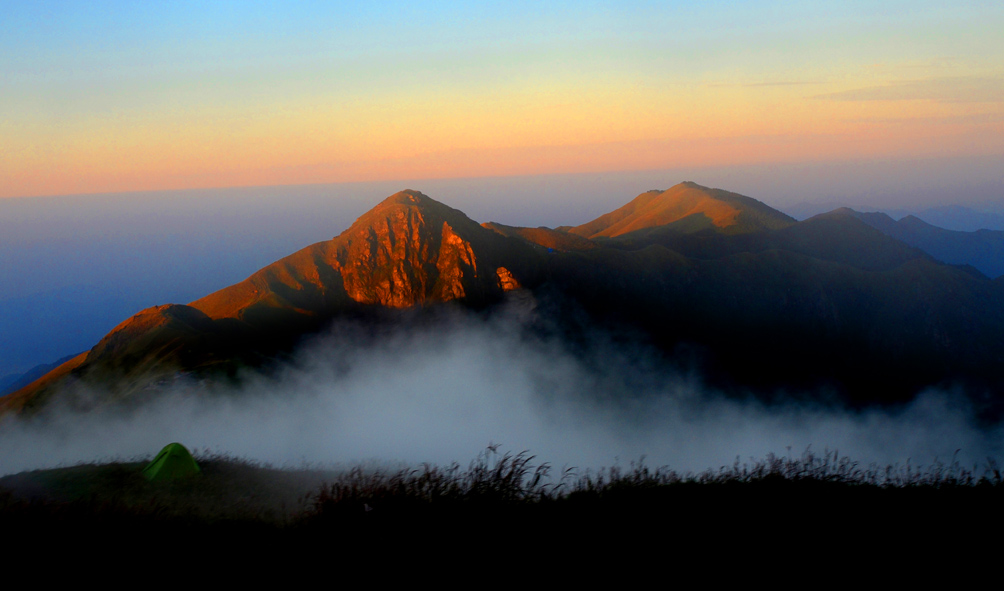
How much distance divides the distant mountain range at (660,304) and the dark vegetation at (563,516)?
75902 millimetres

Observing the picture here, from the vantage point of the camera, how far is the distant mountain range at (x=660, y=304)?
9256cm

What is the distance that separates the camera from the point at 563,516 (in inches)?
293

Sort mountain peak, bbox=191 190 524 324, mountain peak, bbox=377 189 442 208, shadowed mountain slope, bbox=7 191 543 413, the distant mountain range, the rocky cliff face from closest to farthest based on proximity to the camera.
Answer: shadowed mountain slope, bbox=7 191 543 413 → the distant mountain range → mountain peak, bbox=191 190 524 324 → the rocky cliff face → mountain peak, bbox=377 189 442 208

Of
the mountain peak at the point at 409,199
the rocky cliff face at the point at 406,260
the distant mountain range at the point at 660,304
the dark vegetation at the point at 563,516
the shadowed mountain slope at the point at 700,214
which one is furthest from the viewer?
the shadowed mountain slope at the point at 700,214

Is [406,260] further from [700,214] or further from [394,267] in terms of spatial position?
[700,214]

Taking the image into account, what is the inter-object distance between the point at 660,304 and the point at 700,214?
68579mm

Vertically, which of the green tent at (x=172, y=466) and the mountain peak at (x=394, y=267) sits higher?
the mountain peak at (x=394, y=267)

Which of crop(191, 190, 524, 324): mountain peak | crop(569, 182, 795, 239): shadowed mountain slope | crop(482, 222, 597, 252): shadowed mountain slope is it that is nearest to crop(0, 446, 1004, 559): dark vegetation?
crop(191, 190, 524, 324): mountain peak

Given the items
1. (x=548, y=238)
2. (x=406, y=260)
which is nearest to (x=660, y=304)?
(x=548, y=238)

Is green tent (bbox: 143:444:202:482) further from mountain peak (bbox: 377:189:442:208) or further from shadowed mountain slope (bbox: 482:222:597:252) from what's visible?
shadowed mountain slope (bbox: 482:222:597:252)

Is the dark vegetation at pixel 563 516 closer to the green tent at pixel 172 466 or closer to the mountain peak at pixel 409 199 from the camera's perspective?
the green tent at pixel 172 466

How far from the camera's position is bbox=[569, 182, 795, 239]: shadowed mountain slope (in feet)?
514

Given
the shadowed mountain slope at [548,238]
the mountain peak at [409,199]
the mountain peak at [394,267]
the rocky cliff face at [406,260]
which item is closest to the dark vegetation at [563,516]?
the mountain peak at [394,267]

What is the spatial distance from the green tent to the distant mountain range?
6576 centimetres
